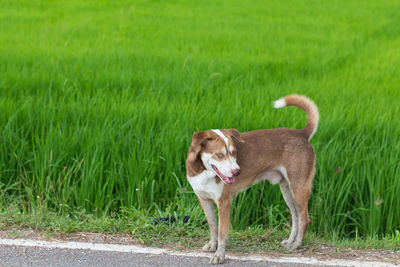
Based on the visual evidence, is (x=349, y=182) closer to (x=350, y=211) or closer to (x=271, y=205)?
(x=350, y=211)

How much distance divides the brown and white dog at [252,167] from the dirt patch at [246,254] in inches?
4.7

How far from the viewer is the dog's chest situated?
119 inches

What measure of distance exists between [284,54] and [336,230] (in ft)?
15.7

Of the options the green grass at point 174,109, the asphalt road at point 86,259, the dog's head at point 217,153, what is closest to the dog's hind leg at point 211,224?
the asphalt road at point 86,259

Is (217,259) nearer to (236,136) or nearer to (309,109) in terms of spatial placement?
(236,136)

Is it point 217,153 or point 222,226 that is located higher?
point 217,153

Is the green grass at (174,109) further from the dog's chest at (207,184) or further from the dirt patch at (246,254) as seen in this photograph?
the dog's chest at (207,184)

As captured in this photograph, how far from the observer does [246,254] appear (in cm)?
331

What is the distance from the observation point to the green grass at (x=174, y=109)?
4.12m

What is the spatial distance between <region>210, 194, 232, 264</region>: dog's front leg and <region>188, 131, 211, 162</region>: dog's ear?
0.31m

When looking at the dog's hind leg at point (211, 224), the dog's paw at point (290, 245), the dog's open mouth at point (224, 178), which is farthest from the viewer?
the dog's paw at point (290, 245)

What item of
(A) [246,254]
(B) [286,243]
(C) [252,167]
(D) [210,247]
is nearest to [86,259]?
(D) [210,247]

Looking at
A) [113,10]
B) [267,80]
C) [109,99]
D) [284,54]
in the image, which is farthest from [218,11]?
[109,99]

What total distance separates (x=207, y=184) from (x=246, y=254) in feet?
1.80
